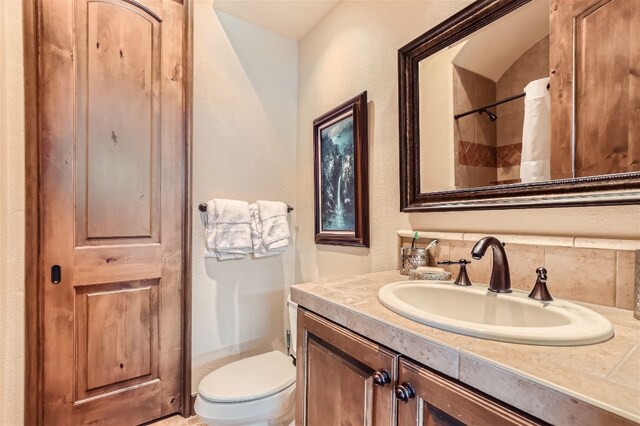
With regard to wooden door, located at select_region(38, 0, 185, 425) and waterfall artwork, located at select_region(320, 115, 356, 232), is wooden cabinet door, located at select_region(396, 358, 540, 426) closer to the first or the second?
waterfall artwork, located at select_region(320, 115, 356, 232)

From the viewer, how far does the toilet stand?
1224 millimetres

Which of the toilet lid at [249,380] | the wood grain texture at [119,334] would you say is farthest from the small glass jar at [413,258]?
the wood grain texture at [119,334]

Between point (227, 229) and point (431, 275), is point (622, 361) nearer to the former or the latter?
point (431, 275)

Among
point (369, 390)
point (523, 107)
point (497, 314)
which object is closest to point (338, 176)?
point (523, 107)

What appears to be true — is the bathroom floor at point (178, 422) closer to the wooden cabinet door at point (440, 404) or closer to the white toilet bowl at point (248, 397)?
the white toilet bowl at point (248, 397)

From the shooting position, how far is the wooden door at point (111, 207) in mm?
1371

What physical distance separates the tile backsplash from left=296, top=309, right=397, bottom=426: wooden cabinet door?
1.70ft

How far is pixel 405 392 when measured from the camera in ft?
2.01

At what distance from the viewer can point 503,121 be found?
98 centimetres

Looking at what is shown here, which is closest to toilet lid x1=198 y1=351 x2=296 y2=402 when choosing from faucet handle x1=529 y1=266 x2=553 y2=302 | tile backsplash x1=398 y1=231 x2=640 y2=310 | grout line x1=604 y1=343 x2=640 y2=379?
tile backsplash x1=398 y1=231 x2=640 y2=310

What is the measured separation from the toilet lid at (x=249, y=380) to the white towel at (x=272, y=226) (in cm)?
64

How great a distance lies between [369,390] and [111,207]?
1487 mm

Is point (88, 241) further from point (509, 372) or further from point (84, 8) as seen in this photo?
point (509, 372)

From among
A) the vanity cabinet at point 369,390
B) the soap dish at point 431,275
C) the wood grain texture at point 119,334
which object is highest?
the soap dish at point 431,275
